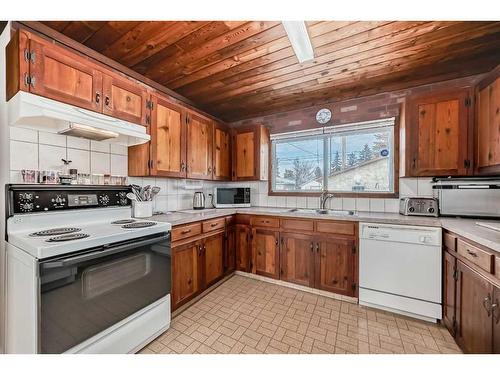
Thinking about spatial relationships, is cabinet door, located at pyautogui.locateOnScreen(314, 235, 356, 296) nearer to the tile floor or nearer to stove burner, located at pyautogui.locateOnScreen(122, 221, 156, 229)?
the tile floor

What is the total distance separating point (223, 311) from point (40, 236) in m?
1.54

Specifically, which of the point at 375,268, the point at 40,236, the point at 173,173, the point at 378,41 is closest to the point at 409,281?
the point at 375,268

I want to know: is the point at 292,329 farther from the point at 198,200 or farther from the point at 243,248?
the point at 198,200

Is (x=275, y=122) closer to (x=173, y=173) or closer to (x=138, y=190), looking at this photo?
(x=173, y=173)

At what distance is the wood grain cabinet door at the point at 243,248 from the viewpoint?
2689 millimetres

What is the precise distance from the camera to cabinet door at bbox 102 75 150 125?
167cm

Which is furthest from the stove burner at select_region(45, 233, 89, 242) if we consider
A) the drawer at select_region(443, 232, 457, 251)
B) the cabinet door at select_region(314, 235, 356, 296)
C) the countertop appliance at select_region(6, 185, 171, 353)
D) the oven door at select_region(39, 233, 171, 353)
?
the drawer at select_region(443, 232, 457, 251)

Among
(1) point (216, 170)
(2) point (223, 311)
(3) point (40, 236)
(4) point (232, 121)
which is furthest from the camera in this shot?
(4) point (232, 121)

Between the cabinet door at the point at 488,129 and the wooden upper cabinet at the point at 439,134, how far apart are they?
7cm

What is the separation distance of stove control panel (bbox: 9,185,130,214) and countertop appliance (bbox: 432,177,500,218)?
119 inches

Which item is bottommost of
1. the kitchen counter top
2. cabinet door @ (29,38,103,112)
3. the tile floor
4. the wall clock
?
the tile floor

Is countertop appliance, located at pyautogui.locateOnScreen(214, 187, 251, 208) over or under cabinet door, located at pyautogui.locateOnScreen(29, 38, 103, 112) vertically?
under

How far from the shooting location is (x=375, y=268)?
199 centimetres

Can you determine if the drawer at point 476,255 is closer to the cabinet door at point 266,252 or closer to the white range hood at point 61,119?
the cabinet door at point 266,252
